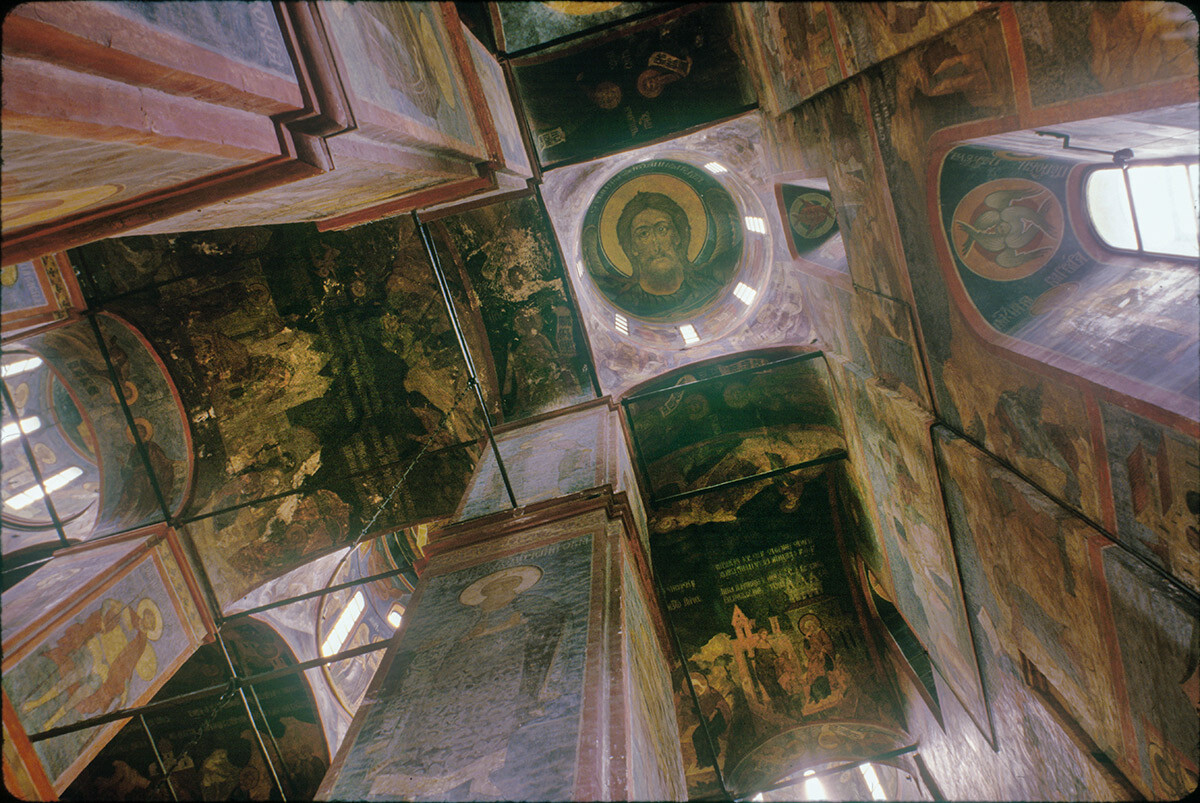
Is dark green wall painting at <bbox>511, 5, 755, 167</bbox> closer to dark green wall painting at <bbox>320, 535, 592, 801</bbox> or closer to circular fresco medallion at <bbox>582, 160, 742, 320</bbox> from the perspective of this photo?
circular fresco medallion at <bbox>582, 160, 742, 320</bbox>

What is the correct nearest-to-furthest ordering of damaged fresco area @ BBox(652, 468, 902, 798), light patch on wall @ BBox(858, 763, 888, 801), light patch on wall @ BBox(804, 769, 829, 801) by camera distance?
damaged fresco area @ BBox(652, 468, 902, 798) → light patch on wall @ BBox(804, 769, 829, 801) → light patch on wall @ BBox(858, 763, 888, 801)

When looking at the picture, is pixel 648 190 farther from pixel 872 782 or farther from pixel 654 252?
pixel 872 782

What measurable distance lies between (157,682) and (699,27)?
448 inches

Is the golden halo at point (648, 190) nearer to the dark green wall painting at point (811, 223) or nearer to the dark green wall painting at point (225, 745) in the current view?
the dark green wall painting at point (811, 223)

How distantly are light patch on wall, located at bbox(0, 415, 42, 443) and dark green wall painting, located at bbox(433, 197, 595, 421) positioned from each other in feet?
23.6

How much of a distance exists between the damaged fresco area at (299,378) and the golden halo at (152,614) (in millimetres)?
949

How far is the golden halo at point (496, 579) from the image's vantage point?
4.94 metres

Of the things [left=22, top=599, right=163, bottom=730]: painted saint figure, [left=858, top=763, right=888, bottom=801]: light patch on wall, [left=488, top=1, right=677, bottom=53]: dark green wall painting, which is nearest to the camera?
[left=22, top=599, right=163, bottom=730]: painted saint figure

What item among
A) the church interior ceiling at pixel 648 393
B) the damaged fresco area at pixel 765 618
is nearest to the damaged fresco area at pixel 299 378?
the church interior ceiling at pixel 648 393

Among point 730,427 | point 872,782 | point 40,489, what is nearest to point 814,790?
point 872,782

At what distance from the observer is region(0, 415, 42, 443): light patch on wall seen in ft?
30.4

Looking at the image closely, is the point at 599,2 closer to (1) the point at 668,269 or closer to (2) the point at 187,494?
(1) the point at 668,269

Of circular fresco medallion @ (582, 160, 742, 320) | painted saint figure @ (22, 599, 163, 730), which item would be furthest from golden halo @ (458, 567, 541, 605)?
circular fresco medallion @ (582, 160, 742, 320)

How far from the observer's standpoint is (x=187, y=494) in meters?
8.66
